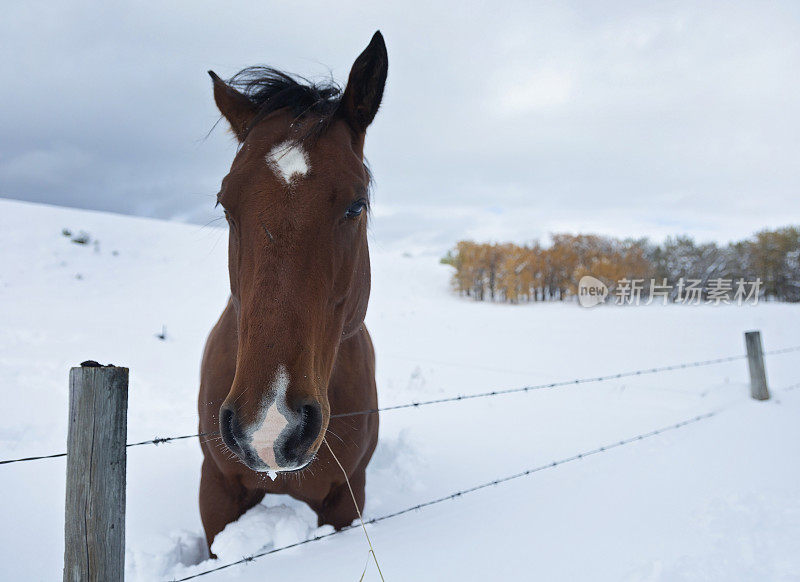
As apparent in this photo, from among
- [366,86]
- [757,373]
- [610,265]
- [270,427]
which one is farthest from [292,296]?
[610,265]

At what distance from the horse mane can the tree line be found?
2669 cm

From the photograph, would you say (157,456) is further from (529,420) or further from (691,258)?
(691,258)

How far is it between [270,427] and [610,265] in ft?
94.8

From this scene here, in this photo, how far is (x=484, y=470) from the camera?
3840mm

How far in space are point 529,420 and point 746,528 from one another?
9.39ft

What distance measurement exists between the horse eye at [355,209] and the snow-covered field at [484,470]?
39.1 inches

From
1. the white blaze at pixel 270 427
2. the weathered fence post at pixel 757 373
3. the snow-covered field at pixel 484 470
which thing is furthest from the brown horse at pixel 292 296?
the weathered fence post at pixel 757 373

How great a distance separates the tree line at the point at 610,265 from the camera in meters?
27.2

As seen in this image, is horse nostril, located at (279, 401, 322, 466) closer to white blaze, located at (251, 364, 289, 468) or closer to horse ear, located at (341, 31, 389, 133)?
white blaze, located at (251, 364, 289, 468)

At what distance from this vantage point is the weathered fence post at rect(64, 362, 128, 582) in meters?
1.41

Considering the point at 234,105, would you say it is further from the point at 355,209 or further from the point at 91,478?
the point at 91,478

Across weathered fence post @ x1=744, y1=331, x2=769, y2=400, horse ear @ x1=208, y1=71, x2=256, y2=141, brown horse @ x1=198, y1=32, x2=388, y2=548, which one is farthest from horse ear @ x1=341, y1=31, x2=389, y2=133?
weathered fence post @ x1=744, y1=331, x2=769, y2=400

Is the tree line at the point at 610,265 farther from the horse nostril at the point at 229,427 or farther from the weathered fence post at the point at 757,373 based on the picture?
the horse nostril at the point at 229,427

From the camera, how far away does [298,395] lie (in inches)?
47.6
